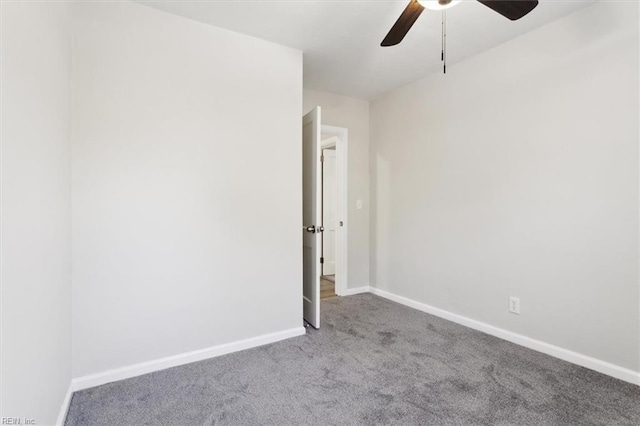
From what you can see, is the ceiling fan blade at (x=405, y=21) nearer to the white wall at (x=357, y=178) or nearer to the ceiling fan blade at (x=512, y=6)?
the ceiling fan blade at (x=512, y=6)

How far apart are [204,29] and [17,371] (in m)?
2.36

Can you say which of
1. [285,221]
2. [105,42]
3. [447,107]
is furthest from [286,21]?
[447,107]

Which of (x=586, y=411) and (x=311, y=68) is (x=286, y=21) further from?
(x=586, y=411)

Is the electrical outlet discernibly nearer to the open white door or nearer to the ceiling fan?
the open white door

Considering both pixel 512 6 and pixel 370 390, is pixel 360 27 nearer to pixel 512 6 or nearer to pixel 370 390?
pixel 512 6

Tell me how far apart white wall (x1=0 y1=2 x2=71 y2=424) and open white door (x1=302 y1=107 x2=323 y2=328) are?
1.84 metres

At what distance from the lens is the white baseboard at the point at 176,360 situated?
2.03 meters

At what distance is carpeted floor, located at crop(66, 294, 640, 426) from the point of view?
173 cm

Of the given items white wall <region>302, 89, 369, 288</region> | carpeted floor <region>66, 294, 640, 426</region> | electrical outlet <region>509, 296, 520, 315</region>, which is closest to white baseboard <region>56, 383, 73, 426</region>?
carpeted floor <region>66, 294, 640, 426</region>

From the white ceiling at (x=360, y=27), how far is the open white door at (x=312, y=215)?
0.60 metres

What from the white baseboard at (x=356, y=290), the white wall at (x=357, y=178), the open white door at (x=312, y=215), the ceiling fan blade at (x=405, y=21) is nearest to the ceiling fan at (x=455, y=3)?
the ceiling fan blade at (x=405, y=21)

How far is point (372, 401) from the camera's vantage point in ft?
6.13

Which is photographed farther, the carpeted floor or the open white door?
the open white door

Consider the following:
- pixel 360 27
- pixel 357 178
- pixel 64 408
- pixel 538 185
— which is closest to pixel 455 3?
pixel 360 27
